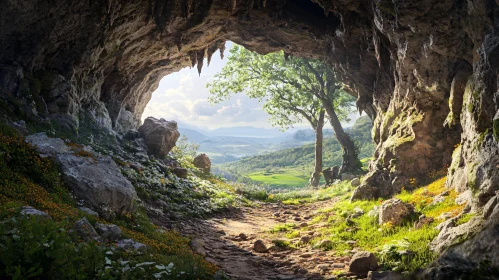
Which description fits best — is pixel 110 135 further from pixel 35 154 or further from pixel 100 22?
pixel 35 154

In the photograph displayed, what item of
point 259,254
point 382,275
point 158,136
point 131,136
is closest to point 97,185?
point 259,254

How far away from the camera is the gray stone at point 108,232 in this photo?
766 cm

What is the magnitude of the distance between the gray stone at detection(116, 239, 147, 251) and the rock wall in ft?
27.8

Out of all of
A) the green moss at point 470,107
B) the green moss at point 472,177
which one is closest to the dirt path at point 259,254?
the green moss at point 472,177

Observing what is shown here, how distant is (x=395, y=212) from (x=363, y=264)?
3295 millimetres

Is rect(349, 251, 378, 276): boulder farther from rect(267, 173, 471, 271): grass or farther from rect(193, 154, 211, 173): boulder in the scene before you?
rect(193, 154, 211, 173): boulder

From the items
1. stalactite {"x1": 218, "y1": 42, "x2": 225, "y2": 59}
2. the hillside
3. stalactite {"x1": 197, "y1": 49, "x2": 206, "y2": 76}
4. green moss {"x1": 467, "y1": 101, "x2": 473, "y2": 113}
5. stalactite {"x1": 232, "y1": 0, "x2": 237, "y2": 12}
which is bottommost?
the hillside

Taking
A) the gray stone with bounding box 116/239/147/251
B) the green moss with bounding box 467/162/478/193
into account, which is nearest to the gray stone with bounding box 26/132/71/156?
the gray stone with bounding box 116/239/147/251

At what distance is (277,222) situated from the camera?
638 inches

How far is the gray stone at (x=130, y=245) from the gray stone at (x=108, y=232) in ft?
0.71

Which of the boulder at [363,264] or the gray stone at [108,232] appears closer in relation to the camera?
the boulder at [363,264]

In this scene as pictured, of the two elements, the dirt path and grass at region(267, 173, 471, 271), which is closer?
grass at region(267, 173, 471, 271)

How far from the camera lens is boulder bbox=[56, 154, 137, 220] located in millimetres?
9609

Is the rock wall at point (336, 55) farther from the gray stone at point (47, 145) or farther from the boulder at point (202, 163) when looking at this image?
the boulder at point (202, 163)
